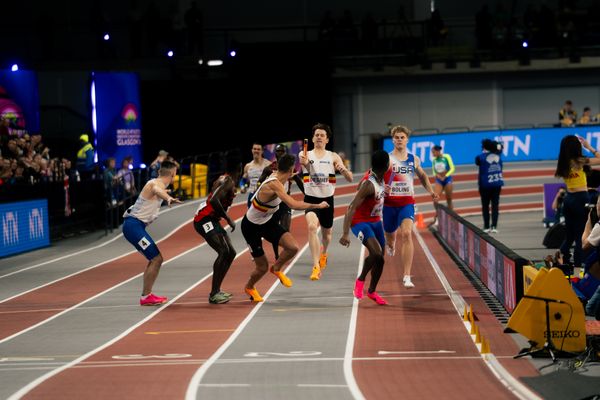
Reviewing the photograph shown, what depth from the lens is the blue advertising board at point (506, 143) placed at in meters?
38.1

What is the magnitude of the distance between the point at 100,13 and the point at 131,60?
2.05 meters

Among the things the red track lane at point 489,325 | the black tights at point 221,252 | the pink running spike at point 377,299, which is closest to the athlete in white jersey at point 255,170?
the red track lane at point 489,325

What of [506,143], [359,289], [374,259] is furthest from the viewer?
[506,143]

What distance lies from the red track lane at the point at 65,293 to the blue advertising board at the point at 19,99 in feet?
21.1

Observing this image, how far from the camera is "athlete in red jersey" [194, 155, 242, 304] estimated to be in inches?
599

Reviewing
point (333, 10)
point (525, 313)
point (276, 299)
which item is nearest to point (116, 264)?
point (276, 299)

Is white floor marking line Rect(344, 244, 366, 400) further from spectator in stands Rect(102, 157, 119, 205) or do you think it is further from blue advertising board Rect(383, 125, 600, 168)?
blue advertising board Rect(383, 125, 600, 168)

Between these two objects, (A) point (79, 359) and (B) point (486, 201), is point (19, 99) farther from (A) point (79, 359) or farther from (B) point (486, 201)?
(A) point (79, 359)

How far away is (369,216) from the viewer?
1470cm

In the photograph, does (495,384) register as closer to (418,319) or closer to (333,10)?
(418,319)

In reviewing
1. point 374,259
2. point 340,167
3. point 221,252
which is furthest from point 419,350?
point 340,167

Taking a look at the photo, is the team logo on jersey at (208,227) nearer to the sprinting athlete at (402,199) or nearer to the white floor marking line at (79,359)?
the white floor marking line at (79,359)

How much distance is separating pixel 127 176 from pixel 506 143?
48.0ft

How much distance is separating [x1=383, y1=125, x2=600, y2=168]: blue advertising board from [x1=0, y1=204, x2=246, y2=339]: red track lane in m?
15.4
